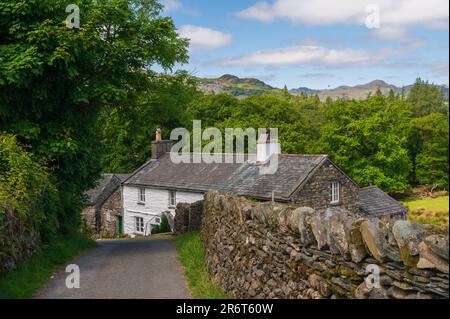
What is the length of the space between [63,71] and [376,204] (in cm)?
2454

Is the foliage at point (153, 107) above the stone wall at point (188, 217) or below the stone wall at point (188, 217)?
above

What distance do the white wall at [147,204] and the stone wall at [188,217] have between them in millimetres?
7563

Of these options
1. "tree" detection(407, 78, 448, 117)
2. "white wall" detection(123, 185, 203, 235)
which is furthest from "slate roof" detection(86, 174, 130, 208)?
"tree" detection(407, 78, 448, 117)

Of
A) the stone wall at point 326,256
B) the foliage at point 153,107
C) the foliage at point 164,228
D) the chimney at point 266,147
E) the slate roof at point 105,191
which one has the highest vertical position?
the foliage at point 153,107

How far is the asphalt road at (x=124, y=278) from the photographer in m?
9.20

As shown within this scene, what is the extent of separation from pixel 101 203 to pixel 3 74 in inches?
1166

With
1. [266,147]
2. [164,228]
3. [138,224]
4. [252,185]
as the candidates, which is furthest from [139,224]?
[266,147]

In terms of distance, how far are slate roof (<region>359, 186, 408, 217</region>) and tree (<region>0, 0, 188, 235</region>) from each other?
1965cm

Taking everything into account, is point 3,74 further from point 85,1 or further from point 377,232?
point 377,232

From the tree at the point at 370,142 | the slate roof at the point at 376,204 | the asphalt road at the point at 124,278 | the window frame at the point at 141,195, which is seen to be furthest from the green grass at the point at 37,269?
the tree at the point at 370,142

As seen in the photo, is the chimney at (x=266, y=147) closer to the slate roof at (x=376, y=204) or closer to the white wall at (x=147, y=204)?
the white wall at (x=147, y=204)
